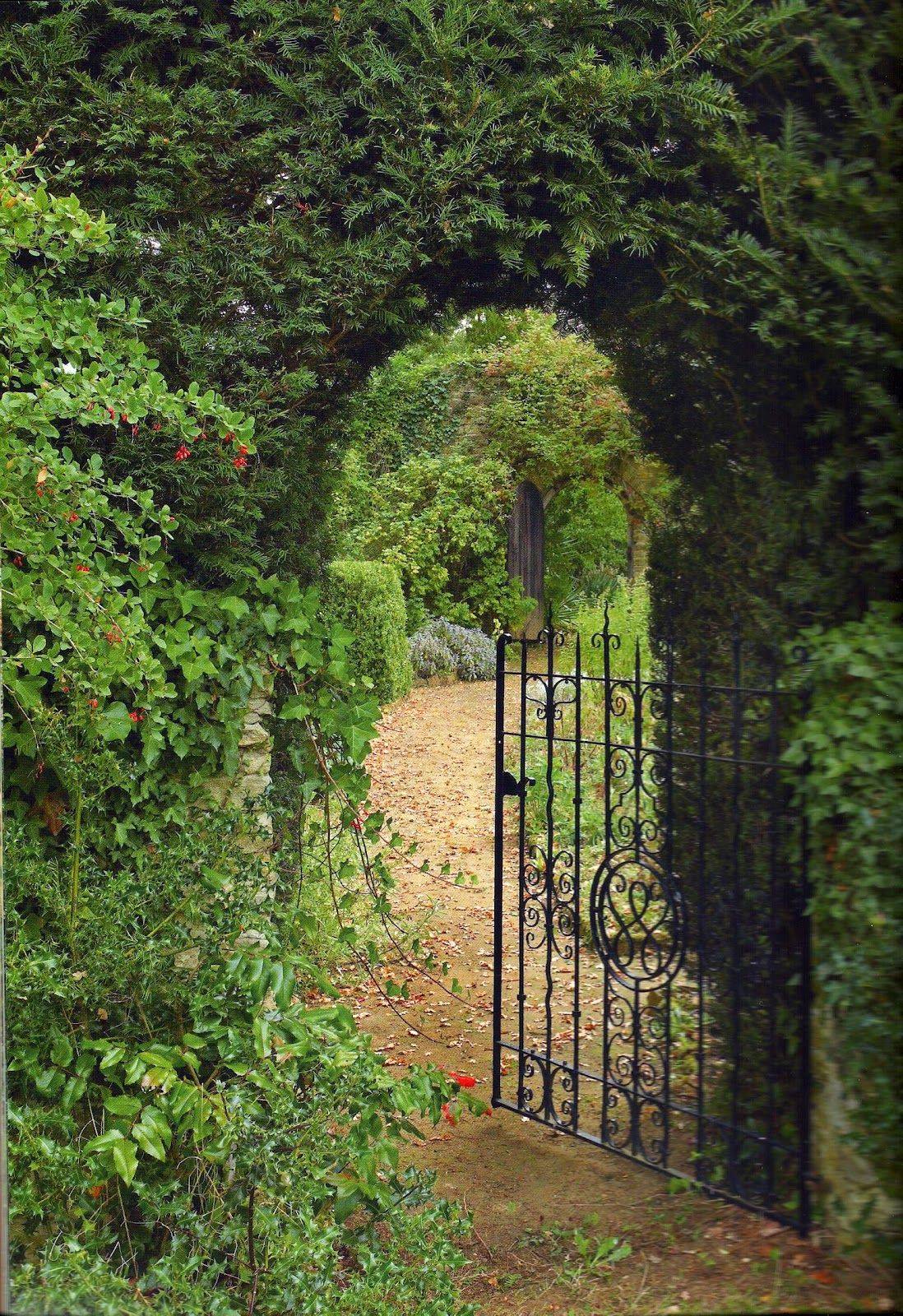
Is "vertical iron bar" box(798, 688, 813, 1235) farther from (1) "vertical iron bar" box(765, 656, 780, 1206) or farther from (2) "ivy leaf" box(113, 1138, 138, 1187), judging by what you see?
(2) "ivy leaf" box(113, 1138, 138, 1187)

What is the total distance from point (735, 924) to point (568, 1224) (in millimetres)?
1207

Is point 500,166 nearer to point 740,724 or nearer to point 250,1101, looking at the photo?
point 740,724

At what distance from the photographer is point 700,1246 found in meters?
2.94

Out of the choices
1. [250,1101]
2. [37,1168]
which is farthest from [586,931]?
[37,1168]

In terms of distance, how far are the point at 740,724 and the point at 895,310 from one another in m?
1.17

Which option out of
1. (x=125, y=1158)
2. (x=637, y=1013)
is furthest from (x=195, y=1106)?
(x=637, y=1013)

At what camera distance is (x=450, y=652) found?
472 inches

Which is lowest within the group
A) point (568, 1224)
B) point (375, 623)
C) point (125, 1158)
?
point (568, 1224)

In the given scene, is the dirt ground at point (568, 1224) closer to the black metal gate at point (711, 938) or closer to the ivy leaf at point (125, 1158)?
the black metal gate at point (711, 938)

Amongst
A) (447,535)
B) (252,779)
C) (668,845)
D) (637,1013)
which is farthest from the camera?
(447,535)

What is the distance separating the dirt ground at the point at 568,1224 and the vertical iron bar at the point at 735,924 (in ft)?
0.67

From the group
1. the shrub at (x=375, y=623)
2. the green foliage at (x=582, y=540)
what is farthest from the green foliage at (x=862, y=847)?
the green foliage at (x=582, y=540)

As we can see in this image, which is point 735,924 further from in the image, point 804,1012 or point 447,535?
point 447,535

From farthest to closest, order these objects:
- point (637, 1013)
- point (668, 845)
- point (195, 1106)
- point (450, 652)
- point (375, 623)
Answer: point (450, 652), point (375, 623), point (637, 1013), point (668, 845), point (195, 1106)
